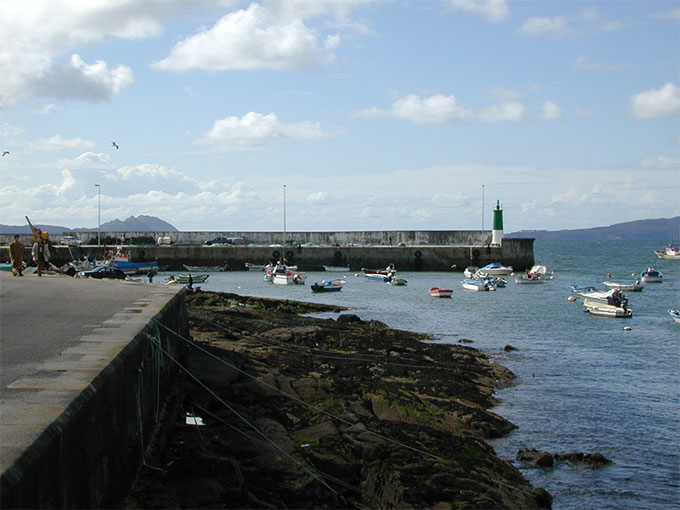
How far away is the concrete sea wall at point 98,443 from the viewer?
5715 millimetres

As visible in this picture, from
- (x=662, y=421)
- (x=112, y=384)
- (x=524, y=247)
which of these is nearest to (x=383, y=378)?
(x=662, y=421)

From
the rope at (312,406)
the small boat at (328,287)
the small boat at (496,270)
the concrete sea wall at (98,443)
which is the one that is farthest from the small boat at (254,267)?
the concrete sea wall at (98,443)

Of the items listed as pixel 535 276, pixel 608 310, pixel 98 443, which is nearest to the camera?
pixel 98 443

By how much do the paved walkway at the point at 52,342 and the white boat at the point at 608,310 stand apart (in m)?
29.4

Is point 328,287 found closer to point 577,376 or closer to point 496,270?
point 496,270

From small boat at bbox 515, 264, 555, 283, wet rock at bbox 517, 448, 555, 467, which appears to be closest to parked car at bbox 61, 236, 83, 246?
small boat at bbox 515, 264, 555, 283

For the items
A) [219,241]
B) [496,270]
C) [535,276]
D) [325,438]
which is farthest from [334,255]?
[325,438]

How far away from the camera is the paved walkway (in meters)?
6.75

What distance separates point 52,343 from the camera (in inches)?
422

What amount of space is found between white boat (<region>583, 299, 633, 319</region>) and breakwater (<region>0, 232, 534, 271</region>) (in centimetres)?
3768

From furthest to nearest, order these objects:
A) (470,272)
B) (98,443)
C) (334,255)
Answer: (334,255), (470,272), (98,443)

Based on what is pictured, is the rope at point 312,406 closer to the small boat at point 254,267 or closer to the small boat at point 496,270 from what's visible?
the small boat at point 496,270

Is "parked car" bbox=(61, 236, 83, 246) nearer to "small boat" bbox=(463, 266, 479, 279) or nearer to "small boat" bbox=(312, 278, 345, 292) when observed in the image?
"small boat" bbox=(312, 278, 345, 292)

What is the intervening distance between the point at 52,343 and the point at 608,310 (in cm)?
3684
